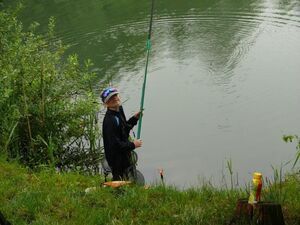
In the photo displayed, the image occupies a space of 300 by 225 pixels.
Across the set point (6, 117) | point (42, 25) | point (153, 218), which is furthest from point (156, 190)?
→ point (42, 25)

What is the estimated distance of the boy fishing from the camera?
6.36 m

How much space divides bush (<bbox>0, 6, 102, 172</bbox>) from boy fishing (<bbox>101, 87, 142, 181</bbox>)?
2.05 metres

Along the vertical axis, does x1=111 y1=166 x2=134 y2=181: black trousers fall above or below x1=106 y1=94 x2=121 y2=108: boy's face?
below

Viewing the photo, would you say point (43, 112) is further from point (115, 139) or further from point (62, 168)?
point (115, 139)

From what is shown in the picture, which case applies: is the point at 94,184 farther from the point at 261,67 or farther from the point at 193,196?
the point at 261,67

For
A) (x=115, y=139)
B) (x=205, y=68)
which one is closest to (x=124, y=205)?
(x=115, y=139)

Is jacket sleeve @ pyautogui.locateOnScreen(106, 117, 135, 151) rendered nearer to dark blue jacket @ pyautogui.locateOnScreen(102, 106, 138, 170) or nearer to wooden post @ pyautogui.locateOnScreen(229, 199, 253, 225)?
dark blue jacket @ pyautogui.locateOnScreen(102, 106, 138, 170)

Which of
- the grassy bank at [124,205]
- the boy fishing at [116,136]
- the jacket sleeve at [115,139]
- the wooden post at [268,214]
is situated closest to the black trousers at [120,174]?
the boy fishing at [116,136]

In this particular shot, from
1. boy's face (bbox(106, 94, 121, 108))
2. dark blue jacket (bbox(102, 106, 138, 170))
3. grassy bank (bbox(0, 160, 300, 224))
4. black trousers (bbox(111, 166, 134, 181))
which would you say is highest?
boy's face (bbox(106, 94, 121, 108))

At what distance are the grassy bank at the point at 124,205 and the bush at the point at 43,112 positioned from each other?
2.66 metres

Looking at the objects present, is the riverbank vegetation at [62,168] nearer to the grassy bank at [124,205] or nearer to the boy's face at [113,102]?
the grassy bank at [124,205]

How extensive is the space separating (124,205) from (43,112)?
13.5 feet

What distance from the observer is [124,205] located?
17.0 feet

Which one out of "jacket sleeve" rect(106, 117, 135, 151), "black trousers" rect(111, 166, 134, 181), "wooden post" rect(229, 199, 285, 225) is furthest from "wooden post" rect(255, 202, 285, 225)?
"black trousers" rect(111, 166, 134, 181)
